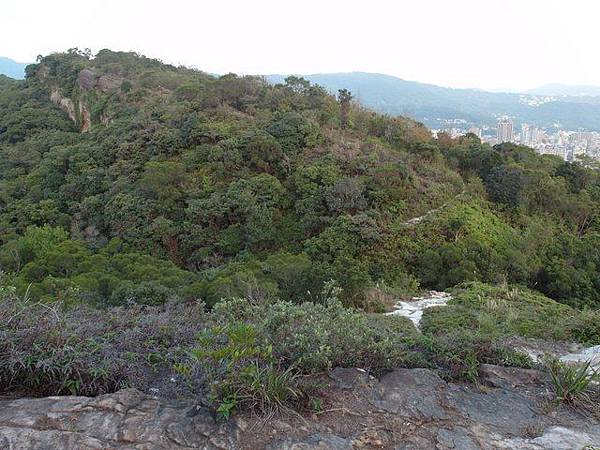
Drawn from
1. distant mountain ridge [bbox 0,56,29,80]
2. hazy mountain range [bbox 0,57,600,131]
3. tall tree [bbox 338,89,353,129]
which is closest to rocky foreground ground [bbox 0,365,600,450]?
tall tree [bbox 338,89,353,129]

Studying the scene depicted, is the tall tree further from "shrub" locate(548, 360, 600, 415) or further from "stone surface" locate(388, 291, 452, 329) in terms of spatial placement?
"shrub" locate(548, 360, 600, 415)

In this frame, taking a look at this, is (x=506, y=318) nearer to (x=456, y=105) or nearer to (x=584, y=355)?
(x=584, y=355)

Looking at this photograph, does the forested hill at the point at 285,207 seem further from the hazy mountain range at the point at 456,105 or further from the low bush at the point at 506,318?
the hazy mountain range at the point at 456,105

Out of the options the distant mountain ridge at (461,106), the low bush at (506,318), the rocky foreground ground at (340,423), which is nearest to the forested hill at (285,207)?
the low bush at (506,318)

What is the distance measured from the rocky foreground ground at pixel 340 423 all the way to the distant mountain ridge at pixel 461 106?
60.5 m

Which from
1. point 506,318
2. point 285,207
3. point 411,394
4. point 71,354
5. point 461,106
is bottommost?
point 285,207

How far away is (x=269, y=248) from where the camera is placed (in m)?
13.4

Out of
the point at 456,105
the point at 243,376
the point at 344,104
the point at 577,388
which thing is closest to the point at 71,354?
the point at 243,376

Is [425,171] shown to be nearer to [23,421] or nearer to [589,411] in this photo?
[589,411]

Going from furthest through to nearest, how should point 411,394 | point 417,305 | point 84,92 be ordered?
point 84,92 → point 417,305 → point 411,394

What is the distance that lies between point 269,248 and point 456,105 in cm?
8967

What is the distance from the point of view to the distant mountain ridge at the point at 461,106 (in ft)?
249

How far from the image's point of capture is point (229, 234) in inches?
531

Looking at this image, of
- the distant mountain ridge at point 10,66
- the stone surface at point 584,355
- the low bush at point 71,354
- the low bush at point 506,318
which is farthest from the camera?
the distant mountain ridge at point 10,66
